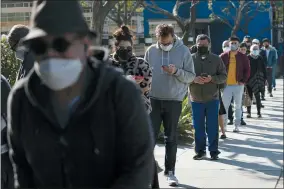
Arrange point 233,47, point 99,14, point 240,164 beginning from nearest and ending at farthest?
1. point 240,164
2. point 233,47
3. point 99,14

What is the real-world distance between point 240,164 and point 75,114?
627cm

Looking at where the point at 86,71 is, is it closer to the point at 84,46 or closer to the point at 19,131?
the point at 84,46

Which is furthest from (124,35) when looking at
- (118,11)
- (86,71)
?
(118,11)

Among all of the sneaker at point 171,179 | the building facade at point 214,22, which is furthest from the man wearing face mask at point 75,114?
the building facade at point 214,22

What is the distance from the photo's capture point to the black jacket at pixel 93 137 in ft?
8.19

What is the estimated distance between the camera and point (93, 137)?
248 cm

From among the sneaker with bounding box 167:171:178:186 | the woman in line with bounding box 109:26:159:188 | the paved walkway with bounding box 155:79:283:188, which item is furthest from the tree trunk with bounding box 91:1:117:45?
the woman in line with bounding box 109:26:159:188

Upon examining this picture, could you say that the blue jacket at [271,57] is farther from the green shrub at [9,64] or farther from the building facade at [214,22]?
the building facade at [214,22]

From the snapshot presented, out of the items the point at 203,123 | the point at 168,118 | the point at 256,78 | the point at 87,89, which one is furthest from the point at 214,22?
the point at 87,89

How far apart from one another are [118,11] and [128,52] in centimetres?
2728

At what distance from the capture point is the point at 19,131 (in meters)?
2.64

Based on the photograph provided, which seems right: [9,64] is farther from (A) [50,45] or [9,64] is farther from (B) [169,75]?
(A) [50,45]

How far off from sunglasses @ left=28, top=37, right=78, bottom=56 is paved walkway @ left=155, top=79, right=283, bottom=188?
189 inches

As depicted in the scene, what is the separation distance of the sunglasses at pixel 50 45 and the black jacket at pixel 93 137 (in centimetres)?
17
